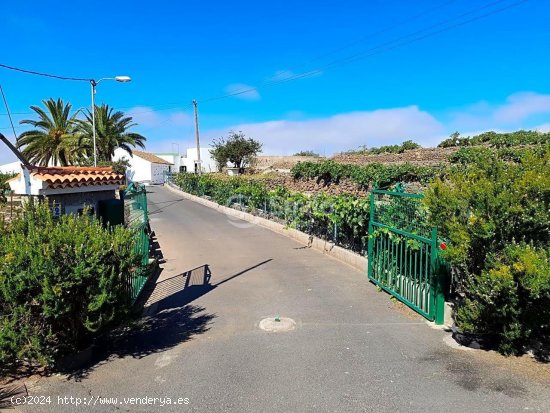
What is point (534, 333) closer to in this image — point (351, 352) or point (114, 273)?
point (351, 352)

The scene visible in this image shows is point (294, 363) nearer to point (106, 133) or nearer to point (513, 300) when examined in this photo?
point (513, 300)

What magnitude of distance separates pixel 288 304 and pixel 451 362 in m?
2.77

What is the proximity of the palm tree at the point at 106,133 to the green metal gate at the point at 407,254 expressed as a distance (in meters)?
33.0

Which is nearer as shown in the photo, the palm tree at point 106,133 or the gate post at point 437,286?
the gate post at point 437,286

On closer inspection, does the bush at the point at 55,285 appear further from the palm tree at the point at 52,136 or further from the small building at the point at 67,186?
the palm tree at the point at 52,136

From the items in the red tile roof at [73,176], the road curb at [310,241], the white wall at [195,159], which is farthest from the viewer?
the white wall at [195,159]

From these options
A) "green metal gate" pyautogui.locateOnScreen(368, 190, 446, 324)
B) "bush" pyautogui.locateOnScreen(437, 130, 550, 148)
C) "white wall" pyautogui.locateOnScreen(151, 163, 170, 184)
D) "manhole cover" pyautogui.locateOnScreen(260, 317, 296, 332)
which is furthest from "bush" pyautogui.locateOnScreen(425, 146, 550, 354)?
"white wall" pyautogui.locateOnScreen(151, 163, 170, 184)

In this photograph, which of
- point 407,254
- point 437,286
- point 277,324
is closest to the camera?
point 437,286

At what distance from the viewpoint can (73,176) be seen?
310 inches

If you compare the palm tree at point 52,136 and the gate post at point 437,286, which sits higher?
the palm tree at point 52,136

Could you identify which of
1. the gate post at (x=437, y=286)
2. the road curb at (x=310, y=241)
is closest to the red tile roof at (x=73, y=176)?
the road curb at (x=310, y=241)

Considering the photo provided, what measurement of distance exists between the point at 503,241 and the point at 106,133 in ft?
129

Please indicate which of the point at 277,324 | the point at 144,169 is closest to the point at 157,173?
the point at 144,169

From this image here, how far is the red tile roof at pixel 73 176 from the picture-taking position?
7.07m
